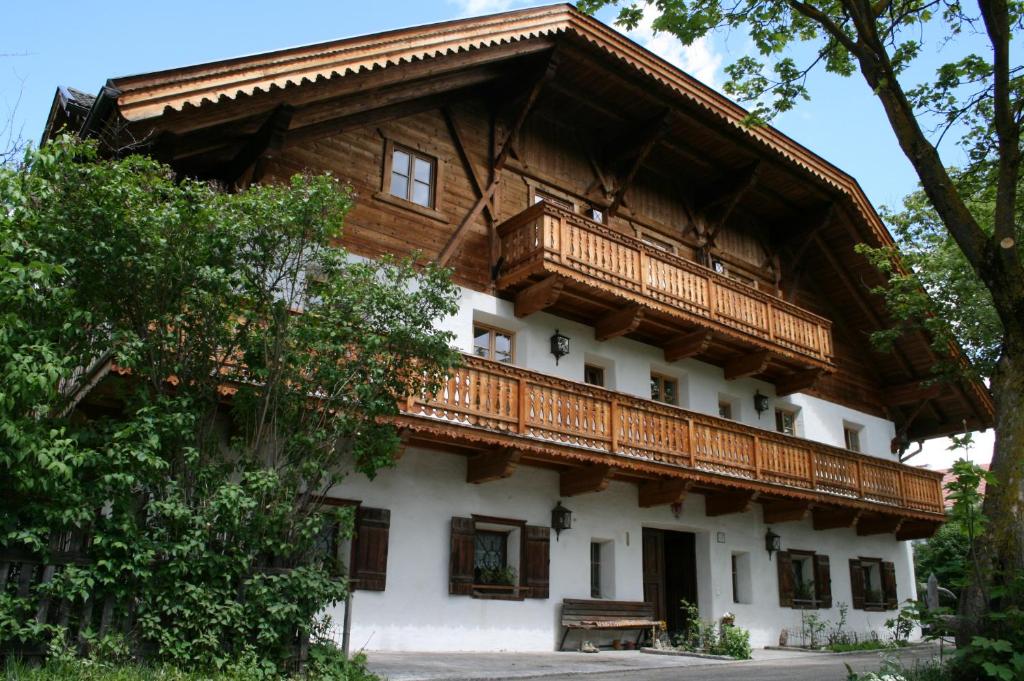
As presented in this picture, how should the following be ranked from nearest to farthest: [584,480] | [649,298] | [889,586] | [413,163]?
[584,480] < [413,163] < [649,298] < [889,586]

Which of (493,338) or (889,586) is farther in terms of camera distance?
(889,586)

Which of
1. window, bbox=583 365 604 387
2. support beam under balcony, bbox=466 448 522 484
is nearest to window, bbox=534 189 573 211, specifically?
window, bbox=583 365 604 387

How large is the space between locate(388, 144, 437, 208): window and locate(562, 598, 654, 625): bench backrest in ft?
24.6

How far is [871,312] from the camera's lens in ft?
76.5

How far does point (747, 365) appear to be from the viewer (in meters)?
19.1

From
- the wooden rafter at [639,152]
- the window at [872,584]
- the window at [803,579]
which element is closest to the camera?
the wooden rafter at [639,152]

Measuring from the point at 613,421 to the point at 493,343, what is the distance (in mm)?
2669

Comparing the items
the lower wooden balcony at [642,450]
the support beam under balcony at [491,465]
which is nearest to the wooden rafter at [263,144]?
the lower wooden balcony at [642,450]

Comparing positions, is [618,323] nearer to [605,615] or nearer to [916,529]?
[605,615]

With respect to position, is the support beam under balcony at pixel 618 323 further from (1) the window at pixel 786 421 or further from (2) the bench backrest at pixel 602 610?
(1) the window at pixel 786 421

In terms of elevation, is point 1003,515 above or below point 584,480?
below

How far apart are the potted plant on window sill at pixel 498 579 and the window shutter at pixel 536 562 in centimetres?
23

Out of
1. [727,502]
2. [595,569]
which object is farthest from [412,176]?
[727,502]

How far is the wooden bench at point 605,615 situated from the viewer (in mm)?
14859
